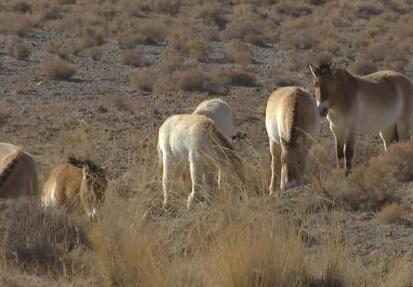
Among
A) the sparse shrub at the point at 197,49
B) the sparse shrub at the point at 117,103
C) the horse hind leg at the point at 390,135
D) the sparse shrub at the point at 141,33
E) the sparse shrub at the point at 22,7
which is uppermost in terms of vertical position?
the horse hind leg at the point at 390,135

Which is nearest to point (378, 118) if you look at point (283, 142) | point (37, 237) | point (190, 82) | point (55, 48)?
point (283, 142)

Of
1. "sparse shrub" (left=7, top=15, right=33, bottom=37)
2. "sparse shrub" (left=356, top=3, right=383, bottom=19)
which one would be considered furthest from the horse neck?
"sparse shrub" (left=356, top=3, right=383, bottom=19)

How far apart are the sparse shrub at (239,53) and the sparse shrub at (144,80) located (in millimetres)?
3685

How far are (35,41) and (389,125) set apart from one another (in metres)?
20.3

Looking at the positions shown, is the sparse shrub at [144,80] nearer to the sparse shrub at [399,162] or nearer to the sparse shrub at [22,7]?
the sparse shrub at [399,162]

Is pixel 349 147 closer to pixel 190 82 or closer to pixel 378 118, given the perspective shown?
pixel 378 118

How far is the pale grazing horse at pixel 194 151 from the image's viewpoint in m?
9.91

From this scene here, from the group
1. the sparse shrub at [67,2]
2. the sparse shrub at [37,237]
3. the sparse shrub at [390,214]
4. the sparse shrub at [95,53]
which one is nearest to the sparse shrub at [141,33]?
the sparse shrub at [95,53]

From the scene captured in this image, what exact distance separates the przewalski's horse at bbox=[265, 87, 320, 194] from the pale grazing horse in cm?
93

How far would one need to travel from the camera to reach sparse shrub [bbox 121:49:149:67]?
28375 millimetres

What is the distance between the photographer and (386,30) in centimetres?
3784

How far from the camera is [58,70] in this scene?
25172 mm

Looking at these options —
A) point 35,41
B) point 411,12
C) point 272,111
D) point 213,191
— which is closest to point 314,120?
point 272,111

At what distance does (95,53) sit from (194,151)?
19347 millimetres
